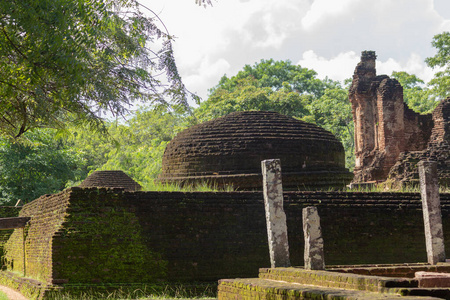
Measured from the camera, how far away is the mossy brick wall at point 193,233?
9961 mm

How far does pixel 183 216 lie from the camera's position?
34.6 ft

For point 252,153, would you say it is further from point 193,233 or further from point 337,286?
point 337,286

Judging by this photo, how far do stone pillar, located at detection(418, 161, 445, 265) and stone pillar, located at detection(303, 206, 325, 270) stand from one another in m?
2.55

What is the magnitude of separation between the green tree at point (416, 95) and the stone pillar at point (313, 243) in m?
23.5

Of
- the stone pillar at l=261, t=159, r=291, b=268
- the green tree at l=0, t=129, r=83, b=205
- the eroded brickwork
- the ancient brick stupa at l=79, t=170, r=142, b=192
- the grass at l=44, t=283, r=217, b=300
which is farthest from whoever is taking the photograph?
the green tree at l=0, t=129, r=83, b=205

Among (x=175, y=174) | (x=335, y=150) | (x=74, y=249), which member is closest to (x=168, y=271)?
(x=74, y=249)

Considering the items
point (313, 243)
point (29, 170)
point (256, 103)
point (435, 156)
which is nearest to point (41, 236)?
point (313, 243)

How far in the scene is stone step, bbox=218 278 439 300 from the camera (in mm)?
4633

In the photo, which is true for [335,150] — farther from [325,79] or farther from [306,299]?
[325,79]

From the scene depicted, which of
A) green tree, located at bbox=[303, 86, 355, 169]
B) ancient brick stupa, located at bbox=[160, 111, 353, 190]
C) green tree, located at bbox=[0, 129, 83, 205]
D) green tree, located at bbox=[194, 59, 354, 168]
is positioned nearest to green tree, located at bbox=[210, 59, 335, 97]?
green tree, located at bbox=[194, 59, 354, 168]

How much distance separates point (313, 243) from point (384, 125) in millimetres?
13196

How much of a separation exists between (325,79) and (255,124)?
90.3ft

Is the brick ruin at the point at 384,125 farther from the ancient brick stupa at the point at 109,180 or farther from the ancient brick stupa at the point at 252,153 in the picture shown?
the ancient brick stupa at the point at 109,180

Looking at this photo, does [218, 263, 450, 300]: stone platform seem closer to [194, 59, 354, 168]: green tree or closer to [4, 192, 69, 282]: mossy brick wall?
[4, 192, 69, 282]: mossy brick wall
